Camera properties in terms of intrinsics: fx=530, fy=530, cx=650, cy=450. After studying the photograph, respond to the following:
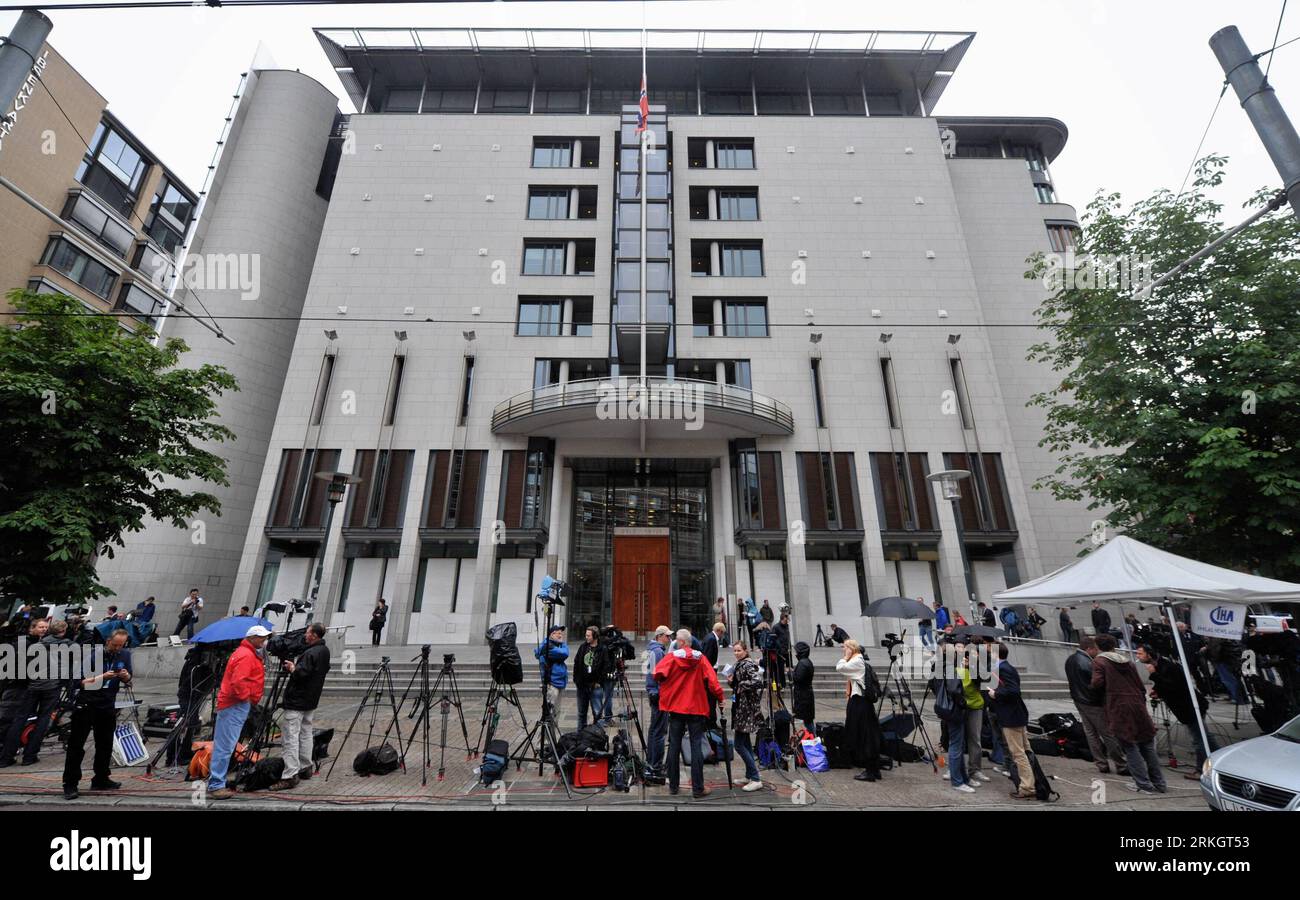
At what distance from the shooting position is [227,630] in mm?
8781

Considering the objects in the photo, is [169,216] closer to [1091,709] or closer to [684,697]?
[684,697]

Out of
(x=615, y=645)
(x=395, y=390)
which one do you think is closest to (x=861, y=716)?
(x=615, y=645)

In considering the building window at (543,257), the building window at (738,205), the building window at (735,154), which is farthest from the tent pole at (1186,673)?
the building window at (735,154)

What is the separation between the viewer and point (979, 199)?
31.8 metres

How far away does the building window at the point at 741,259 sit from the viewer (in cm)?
2783

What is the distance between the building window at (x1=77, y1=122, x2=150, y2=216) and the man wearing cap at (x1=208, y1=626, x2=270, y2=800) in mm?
39177

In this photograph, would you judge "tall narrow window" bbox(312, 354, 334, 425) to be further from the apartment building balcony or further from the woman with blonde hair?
the woman with blonde hair

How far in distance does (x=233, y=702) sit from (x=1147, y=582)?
1409cm

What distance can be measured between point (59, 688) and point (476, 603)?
1436 cm

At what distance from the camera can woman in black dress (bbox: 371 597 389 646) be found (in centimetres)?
2131
